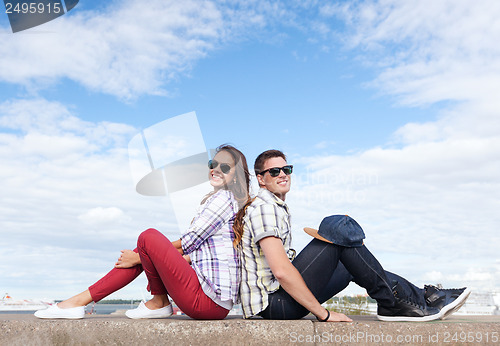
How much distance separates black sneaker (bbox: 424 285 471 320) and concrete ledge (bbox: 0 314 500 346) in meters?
0.32

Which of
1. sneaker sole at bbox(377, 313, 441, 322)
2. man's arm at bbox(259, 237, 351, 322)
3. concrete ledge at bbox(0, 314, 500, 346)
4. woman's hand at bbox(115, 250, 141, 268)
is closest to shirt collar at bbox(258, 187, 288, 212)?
man's arm at bbox(259, 237, 351, 322)

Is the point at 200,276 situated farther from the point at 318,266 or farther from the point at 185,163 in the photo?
the point at 185,163

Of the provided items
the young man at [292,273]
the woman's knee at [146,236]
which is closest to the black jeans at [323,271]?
the young man at [292,273]

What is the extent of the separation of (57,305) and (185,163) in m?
2.11

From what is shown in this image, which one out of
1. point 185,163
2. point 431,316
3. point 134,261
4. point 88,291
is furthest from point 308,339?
point 185,163

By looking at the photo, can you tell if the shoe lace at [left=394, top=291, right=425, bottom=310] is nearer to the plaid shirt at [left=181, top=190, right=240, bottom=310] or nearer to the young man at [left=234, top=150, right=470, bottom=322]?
the young man at [left=234, top=150, right=470, bottom=322]

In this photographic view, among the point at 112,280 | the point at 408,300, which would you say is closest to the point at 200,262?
the point at 112,280

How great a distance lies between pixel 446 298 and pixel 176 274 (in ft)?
7.92

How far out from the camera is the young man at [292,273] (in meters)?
3.46

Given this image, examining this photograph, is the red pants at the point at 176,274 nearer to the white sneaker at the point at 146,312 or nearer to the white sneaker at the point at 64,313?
the white sneaker at the point at 146,312

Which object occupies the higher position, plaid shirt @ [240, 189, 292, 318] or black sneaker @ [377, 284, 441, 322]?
plaid shirt @ [240, 189, 292, 318]

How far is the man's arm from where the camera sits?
11.2 feet

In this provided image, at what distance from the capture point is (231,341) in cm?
344

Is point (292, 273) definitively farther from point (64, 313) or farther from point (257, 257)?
point (64, 313)
